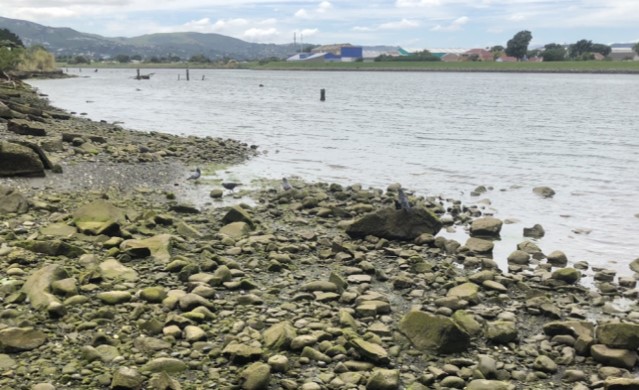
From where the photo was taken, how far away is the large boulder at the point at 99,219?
39.3ft

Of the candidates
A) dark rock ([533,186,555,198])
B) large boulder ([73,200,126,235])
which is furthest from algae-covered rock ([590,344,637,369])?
dark rock ([533,186,555,198])

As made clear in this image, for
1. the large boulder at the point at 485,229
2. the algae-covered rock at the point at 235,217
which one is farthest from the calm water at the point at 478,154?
the algae-covered rock at the point at 235,217

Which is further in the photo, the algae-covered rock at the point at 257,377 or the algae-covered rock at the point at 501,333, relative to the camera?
the algae-covered rock at the point at 501,333

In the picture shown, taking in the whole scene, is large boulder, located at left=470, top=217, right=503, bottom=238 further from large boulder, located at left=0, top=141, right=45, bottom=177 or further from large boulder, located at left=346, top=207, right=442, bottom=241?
large boulder, located at left=0, top=141, right=45, bottom=177

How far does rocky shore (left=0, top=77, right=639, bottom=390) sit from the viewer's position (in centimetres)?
740

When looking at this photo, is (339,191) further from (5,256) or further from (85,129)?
(85,129)

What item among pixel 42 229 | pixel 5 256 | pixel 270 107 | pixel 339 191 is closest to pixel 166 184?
pixel 339 191

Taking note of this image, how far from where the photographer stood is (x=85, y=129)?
3216 centimetres

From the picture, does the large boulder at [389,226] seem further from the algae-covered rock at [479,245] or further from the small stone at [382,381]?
the small stone at [382,381]

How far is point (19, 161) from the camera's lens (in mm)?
17000

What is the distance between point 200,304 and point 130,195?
969 centimetres

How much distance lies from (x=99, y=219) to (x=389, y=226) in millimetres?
6735

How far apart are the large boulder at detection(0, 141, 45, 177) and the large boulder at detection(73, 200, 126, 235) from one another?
5.29m

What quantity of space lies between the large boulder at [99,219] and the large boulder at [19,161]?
5290 millimetres
